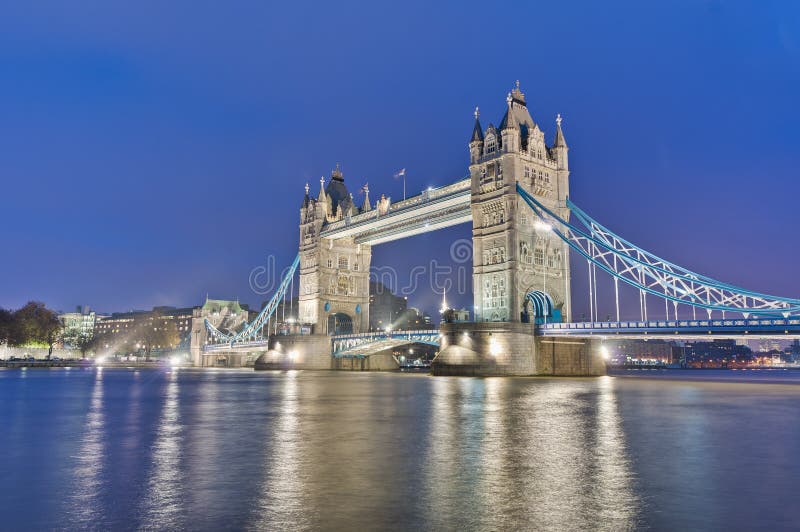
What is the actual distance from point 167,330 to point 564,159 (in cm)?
13441

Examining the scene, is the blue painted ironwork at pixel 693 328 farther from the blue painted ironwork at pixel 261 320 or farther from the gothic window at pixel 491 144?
the blue painted ironwork at pixel 261 320

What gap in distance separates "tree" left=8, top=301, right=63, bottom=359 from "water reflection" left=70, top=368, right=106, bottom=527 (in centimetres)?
10137

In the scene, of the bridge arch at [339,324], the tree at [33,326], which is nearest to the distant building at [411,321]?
the bridge arch at [339,324]

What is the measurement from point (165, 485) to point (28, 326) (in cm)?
11220

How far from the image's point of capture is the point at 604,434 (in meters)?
15.9

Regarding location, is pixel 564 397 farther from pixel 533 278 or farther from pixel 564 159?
pixel 564 159

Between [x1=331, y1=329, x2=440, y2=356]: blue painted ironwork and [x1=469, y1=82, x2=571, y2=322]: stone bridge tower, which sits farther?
[x1=331, y1=329, x2=440, y2=356]: blue painted ironwork

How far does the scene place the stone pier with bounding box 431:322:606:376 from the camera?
5109 centimetres

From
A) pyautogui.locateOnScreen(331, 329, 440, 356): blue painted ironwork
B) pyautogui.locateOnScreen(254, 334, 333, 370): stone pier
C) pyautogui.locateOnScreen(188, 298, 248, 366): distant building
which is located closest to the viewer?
pyautogui.locateOnScreen(331, 329, 440, 356): blue painted ironwork

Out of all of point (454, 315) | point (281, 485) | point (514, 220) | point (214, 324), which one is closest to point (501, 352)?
point (454, 315)

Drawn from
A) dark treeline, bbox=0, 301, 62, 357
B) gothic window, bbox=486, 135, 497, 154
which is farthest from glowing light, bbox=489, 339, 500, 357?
dark treeline, bbox=0, 301, 62, 357

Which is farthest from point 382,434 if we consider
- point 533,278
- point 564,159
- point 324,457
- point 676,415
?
point 564,159

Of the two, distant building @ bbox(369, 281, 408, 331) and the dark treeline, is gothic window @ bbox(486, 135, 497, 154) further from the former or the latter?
distant building @ bbox(369, 281, 408, 331)

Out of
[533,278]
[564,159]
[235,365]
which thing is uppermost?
[564,159]
